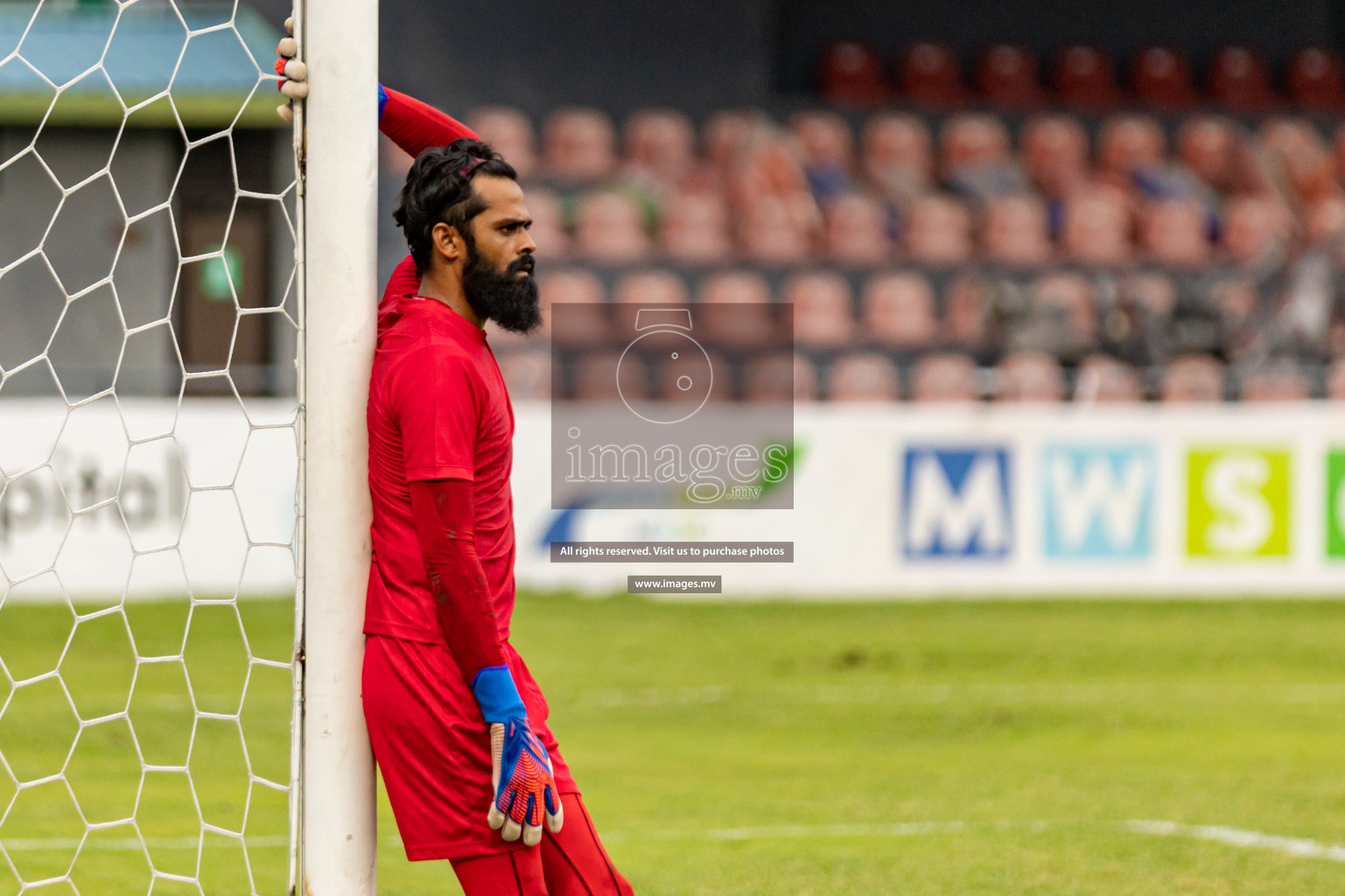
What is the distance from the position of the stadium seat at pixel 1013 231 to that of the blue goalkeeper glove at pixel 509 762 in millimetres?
11576

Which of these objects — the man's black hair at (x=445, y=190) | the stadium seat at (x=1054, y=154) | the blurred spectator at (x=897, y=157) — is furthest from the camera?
the stadium seat at (x=1054, y=154)

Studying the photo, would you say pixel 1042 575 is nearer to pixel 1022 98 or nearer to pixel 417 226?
pixel 1022 98

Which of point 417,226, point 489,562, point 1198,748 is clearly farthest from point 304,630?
point 1198,748

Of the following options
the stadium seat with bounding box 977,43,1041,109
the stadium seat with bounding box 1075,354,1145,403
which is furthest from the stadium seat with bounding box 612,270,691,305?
the stadium seat with bounding box 977,43,1041,109

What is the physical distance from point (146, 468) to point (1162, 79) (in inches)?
447

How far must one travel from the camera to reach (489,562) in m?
2.57

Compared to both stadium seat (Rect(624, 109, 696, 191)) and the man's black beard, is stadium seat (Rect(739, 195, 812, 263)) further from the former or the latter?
the man's black beard

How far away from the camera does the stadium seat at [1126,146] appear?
15.0m

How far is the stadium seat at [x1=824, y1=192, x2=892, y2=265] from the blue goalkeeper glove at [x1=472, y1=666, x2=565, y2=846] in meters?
11.2

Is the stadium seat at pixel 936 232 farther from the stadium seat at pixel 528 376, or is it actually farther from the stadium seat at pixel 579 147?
the stadium seat at pixel 528 376

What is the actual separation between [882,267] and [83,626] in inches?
285

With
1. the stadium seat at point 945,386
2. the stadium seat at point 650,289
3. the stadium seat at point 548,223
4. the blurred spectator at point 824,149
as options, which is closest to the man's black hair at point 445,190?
the stadium seat at point 945,386

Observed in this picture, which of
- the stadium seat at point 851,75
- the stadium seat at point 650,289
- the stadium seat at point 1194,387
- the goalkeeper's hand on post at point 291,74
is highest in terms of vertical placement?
the stadium seat at point 851,75

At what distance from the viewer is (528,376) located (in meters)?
10.8
